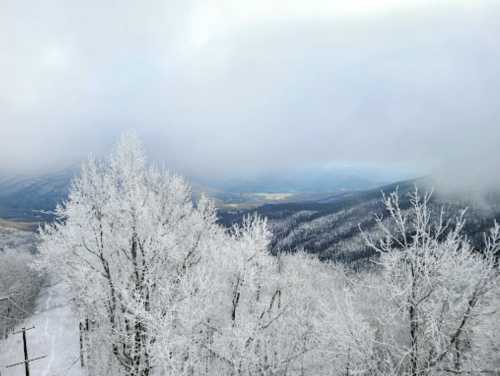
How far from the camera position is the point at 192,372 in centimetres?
1444

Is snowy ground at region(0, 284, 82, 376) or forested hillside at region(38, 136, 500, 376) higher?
forested hillside at region(38, 136, 500, 376)

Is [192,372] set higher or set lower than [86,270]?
lower

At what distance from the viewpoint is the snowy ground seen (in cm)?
3191

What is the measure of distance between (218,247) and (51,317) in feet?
136

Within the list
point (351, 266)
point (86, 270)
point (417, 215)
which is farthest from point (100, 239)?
point (351, 266)

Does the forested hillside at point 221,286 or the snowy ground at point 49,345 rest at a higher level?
the forested hillside at point 221,286

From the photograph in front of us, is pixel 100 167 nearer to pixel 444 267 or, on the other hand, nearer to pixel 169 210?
pixel 169 210

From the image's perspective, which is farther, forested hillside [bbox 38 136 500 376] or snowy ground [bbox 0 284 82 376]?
snowy ground [bbox 0 284 82 376]

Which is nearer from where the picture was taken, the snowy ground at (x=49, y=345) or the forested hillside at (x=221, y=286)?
the forested hillside at (x=221, y=286)

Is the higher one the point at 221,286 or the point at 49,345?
the point at 221,286

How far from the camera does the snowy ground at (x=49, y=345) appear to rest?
31.9 meters

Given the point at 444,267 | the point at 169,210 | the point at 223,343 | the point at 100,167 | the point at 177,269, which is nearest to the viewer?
the point at 444,267

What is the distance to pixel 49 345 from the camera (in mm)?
38469

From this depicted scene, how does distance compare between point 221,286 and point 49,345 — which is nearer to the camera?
point 221,286
